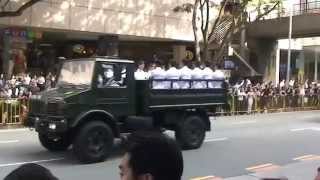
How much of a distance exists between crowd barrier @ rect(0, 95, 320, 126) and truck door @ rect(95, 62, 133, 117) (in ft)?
23.0

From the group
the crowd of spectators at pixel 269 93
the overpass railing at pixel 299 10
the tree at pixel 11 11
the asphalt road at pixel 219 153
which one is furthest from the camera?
the overpass railing at pixel 299 10

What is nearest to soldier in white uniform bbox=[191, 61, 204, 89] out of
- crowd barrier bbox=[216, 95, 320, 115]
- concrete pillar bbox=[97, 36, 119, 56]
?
crowd barrier bbox=[216, 95, 320, 115]

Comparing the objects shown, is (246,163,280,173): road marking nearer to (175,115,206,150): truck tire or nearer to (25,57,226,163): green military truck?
(25,57,226,163): green military truck

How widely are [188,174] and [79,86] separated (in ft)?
9.35

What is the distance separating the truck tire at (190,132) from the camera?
13281 mm

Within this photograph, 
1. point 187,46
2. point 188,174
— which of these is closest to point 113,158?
point 188,174

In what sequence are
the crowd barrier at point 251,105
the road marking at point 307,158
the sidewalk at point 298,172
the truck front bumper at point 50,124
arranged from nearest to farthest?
the sidewalk at point 298,172, the truck front bumper at point 50,124, the road marking at point 307,158, the crowd barrier at point 251,105

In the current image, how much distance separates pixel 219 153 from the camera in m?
13.1

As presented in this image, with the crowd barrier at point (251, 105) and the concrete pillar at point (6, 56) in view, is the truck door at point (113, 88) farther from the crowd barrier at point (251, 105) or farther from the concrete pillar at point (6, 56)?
the concrete pillar at point (6, 56)

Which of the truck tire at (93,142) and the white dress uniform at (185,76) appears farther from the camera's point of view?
the white dress uniform at (185,76)

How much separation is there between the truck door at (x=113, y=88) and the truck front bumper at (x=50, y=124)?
32.0 inches

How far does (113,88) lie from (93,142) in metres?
1.18

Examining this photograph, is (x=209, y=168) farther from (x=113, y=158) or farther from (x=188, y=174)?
(x=113, y=158)

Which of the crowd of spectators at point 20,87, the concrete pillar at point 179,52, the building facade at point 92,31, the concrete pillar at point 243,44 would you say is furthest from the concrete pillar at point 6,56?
the concrete pillar at point 243,44
